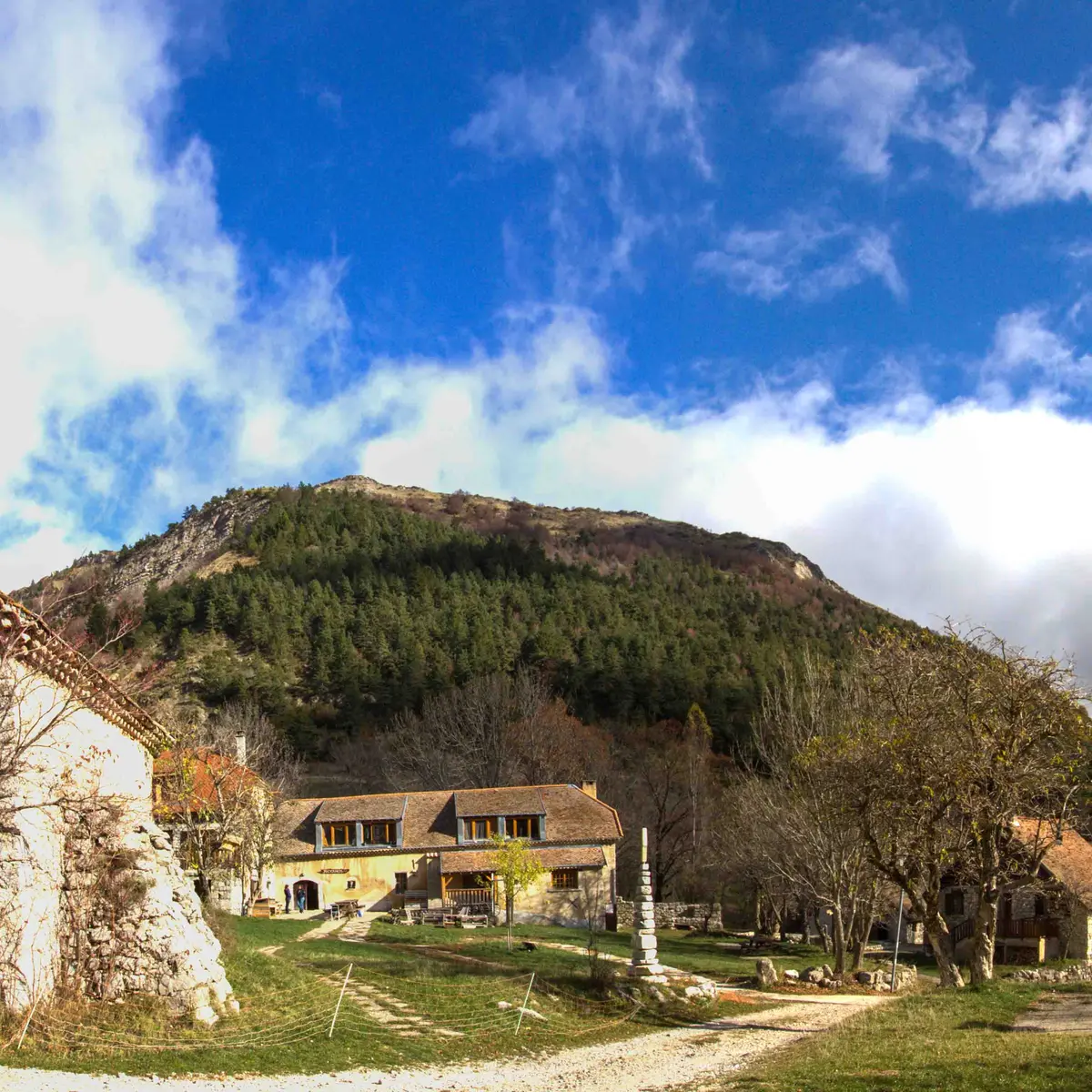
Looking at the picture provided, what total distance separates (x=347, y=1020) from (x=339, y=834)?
34.1 m

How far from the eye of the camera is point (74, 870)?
55.0 ft

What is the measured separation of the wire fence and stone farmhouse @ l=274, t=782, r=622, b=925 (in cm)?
2315

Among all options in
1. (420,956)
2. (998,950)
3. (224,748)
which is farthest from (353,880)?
(998,950)

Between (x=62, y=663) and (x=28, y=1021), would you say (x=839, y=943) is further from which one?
(x=62, y=663)

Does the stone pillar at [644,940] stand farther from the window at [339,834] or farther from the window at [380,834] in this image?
the window at [339,834]

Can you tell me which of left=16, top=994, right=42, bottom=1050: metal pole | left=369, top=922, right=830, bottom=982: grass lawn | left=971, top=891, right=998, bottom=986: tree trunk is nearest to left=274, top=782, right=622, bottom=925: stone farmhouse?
left=369, top=922, right=830, bottom=982: grass lawn

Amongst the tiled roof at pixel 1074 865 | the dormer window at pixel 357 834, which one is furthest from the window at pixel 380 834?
the tiled roof at pixel 1074 865

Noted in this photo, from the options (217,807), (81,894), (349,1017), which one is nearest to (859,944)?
(349,1017)

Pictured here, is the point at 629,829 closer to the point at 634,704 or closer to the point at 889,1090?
the point at 634,704

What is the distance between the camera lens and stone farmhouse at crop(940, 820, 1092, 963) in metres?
44.8

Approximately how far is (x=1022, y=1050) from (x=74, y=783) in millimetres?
15652

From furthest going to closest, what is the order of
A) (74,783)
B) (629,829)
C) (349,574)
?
1. (349,574)
2. (629,829)
3. (74,783)

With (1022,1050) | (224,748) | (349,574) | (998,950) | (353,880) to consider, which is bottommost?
(998,950)

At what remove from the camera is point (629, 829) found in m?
63.8
